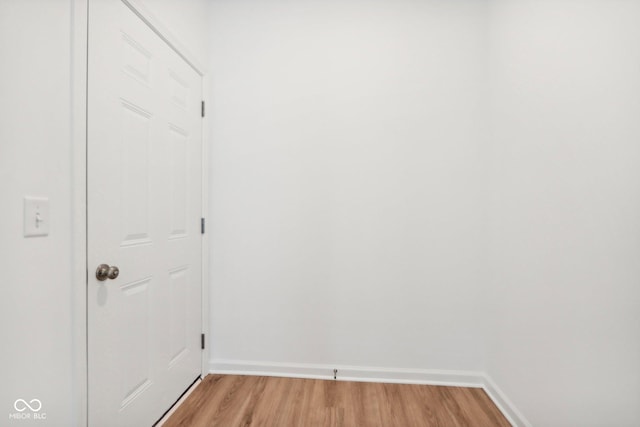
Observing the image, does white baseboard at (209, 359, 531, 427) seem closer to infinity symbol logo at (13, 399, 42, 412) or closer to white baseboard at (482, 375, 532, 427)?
white baseboard at (482, 375, 532, 427)

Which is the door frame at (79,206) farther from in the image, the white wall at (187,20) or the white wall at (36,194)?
the white wall at (187,20)

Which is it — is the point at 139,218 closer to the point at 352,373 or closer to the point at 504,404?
the point at 352,373

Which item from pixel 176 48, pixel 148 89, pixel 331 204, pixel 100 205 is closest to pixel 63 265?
pixel 100 205

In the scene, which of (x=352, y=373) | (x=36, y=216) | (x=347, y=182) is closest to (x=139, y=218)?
(x=36, y=216)

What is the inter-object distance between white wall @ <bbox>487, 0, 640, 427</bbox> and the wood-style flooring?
28 cm

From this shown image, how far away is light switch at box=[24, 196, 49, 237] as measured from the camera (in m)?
0.94

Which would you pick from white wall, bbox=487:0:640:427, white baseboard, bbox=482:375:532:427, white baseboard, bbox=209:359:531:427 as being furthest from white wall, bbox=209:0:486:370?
white wall, bbox=487:0:640:427

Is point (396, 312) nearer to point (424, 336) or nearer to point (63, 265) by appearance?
point (424, 336)

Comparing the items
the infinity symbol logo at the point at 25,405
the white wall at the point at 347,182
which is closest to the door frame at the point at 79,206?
the infinity symbol logo at the point at 25,405

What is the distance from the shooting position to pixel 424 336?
2098 millimetres

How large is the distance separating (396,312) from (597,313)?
1.12 metres

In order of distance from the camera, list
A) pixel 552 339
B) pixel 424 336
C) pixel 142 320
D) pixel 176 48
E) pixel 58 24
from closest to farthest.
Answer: pixel 58 24
pixel 552 339
pixel 142 320
pixel 176 48
pixel 424 336

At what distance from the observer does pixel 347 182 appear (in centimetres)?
214

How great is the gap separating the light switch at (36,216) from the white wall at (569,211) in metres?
1.92
